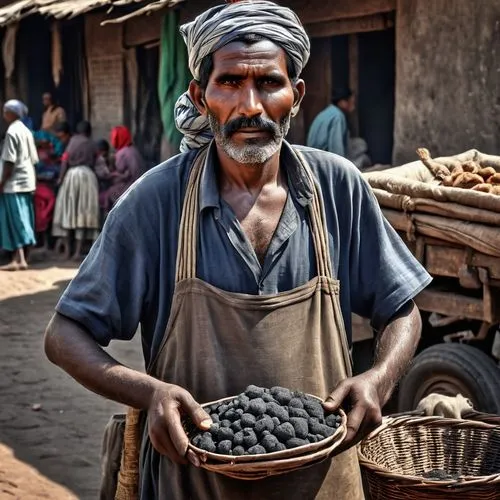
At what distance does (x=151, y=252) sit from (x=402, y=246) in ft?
2.01

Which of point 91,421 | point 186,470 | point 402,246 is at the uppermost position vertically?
point 402,246

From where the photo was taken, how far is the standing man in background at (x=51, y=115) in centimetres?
1460

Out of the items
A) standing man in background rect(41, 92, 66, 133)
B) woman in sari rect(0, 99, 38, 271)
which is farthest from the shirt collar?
standing man in background rect(41, 92, 66, 133)

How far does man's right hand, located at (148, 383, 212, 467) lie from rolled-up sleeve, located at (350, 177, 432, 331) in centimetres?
55

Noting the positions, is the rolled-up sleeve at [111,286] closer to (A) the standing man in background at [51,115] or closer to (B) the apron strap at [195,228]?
(B) the apron strap at [195,228]

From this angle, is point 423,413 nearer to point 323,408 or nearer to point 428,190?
point 428,190

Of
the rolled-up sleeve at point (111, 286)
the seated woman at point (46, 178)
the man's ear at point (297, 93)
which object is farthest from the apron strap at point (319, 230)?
the seated woman at point (46, 178)

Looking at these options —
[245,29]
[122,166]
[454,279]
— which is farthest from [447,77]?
[245,29]

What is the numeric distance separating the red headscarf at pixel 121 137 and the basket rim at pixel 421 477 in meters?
9.79

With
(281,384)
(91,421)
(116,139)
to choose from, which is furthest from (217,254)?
(116,139)

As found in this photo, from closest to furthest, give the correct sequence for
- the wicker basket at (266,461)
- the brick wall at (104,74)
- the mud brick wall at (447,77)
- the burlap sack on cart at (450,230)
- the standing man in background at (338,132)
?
the wicker basket at (266,461) < the burlap sack on cart at (450,230) < the mud brick wall at (447,77) < the standing man in background at (338,132) < the brick wall at (104,74)

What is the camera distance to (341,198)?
246 centimetres

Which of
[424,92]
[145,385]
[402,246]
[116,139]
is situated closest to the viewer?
[145,385]

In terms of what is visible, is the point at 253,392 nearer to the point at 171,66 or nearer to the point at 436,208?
the point at 436,208
